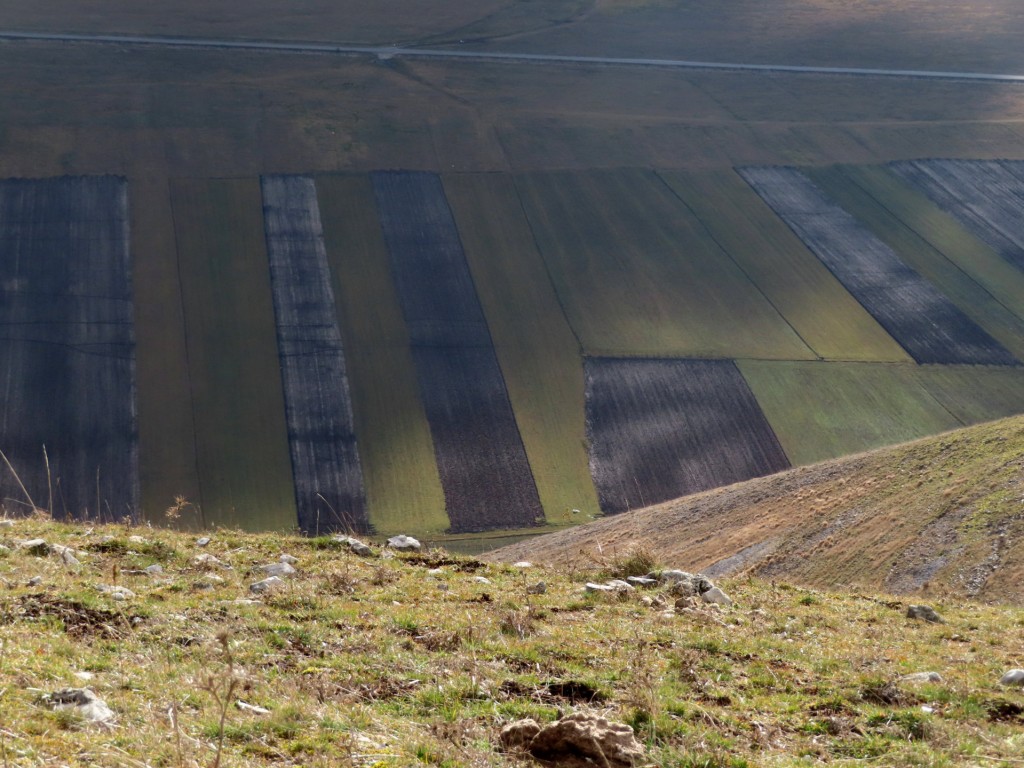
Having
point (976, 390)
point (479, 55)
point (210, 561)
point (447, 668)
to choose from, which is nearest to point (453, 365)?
point (976, 390)

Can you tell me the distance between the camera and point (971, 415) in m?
44.6

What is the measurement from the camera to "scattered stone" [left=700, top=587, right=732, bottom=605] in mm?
13562

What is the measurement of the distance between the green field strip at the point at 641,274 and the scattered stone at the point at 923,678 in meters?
37.0

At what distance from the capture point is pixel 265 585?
41.7 ft

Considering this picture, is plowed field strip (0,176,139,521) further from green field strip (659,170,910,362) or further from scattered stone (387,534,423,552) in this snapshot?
green field strip (659,170,910,362)

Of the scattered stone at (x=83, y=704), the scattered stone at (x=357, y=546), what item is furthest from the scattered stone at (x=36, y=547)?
the scattered stone at (x=83, y=704)

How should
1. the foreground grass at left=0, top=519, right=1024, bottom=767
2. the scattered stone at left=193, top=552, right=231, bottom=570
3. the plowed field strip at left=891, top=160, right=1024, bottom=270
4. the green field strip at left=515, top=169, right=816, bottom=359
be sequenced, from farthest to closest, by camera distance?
1. the plowed field strip at left=891, top=160, right=1024, bottom=270
2. the green field strip at left=515, top=169, right=816, bottom=359
3. the scattered stone at left=193, top=552, right=231, bottom=570
4. the foreground grass at left=0, top=519, right=1024, bottom=767

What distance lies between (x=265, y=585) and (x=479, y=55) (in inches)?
2986

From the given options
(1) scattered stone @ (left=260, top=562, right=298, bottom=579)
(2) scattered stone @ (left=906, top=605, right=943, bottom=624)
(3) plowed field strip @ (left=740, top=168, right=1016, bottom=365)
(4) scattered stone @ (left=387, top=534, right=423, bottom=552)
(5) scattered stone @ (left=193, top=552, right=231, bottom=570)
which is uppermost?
(3) plowed field strip @ (left=740, top=168, right=1016, bottom=365)

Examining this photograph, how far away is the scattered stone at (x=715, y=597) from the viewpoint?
44.5 feet

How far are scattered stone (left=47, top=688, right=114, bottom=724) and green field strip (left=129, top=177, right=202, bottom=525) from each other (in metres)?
27.5

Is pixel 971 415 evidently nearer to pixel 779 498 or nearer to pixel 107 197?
pixel 779 498

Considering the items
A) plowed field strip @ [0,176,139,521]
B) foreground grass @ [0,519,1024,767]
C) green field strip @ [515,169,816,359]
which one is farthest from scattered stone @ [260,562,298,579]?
green field strip @ [515,169,816,359]

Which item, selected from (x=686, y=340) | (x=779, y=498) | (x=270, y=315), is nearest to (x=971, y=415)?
(x=686, y=340)
